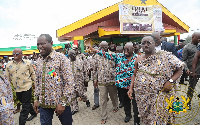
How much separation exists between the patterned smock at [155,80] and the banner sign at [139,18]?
8.46m

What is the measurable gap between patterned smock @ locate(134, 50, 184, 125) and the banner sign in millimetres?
8458

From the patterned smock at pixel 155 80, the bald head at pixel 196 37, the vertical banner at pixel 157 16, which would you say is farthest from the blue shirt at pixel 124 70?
the vertical banner at pixel 157 16

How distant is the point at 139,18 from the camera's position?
1105 centimetres

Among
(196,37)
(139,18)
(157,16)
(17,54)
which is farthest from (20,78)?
(157,16)

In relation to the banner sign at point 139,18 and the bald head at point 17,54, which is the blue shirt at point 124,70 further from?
the banner sign at point 139,18

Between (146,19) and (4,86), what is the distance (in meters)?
10.9

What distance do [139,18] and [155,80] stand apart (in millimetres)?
9666

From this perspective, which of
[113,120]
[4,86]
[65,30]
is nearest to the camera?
[4,86]

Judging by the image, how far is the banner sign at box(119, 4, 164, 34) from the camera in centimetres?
1049

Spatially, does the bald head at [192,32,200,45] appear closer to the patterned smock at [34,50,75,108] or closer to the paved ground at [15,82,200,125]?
the paved ground at [15,82,200,125]

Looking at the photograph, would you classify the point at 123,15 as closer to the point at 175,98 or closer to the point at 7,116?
the point at 175,98

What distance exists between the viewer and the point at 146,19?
11.3m

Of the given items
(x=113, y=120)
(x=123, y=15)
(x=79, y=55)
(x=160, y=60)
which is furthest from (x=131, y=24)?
(x=160, y=60)

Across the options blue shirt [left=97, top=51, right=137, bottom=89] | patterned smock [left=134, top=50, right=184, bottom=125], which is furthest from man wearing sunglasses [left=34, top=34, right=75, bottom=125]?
blue shirt [left=97, top=51, right=137, bottom=89]
